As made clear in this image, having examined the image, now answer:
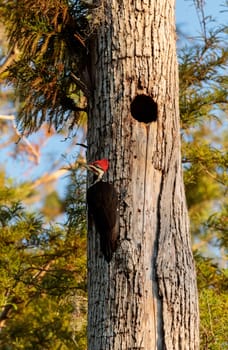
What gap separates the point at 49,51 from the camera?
3814mm

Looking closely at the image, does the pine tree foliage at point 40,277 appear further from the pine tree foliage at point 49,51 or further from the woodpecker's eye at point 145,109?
the woodpecker's eye at point 145,109

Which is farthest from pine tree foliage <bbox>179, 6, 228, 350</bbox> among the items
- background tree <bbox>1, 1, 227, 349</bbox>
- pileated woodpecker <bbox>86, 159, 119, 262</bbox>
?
pileated woodpecker <bbox>86, 159, 119, 262</bbox>

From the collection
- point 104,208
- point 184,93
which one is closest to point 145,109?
point 104,208

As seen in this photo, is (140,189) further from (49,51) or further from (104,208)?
(49,51)

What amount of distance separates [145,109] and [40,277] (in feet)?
7.13

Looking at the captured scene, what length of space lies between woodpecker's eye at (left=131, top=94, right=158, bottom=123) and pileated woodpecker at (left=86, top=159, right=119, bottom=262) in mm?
276

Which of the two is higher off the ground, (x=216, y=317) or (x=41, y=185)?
(x=41, y=185)

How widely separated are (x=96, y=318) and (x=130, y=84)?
1.01 metres

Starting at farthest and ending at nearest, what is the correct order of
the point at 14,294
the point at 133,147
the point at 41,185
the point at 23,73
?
the point at 41,185 → the point at 14,294 → the point at 23,73 → the point at 133,147

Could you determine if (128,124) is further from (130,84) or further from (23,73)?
(23,73)

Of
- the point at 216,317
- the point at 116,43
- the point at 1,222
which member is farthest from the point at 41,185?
the point at 116,43

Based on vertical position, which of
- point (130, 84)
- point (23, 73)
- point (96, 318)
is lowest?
point (96, 318)

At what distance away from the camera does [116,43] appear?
3.48 meters

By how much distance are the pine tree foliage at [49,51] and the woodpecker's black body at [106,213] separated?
Answer: 60 centimetres
